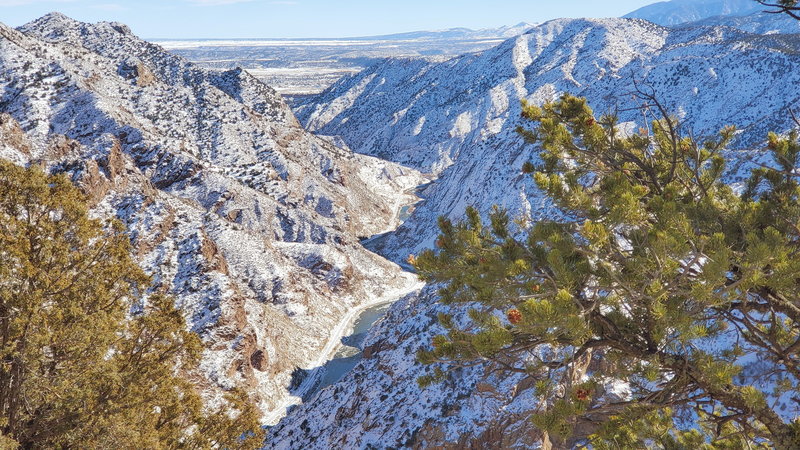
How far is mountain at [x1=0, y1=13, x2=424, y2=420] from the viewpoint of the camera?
4541cm

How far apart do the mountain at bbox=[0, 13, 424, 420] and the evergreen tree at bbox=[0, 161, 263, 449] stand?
97.2 feet

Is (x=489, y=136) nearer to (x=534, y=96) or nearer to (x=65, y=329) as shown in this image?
(x=534, y=96)

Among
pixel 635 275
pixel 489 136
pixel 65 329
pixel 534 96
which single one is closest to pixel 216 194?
pixel 489 136

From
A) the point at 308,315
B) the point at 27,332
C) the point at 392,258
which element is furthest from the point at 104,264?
the point at 392,258

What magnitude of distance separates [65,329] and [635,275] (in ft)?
33.4

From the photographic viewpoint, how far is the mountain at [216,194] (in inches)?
1788

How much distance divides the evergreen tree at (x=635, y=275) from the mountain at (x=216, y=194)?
1432 inches

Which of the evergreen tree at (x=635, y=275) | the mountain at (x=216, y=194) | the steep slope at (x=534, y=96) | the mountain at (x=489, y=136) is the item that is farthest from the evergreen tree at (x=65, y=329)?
the mountain at (x=216, y=194)

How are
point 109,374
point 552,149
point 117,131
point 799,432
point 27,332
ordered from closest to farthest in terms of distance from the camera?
point 799,432 < point 552,149 < point 27,332 < point 109,374 < point 117,131

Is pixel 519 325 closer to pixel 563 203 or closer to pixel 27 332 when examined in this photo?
pixel 563 203

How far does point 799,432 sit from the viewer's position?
6855 mm

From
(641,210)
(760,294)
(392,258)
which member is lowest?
(392,258)

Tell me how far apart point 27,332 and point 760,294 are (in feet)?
39.2

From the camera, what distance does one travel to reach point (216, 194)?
6981 cm
